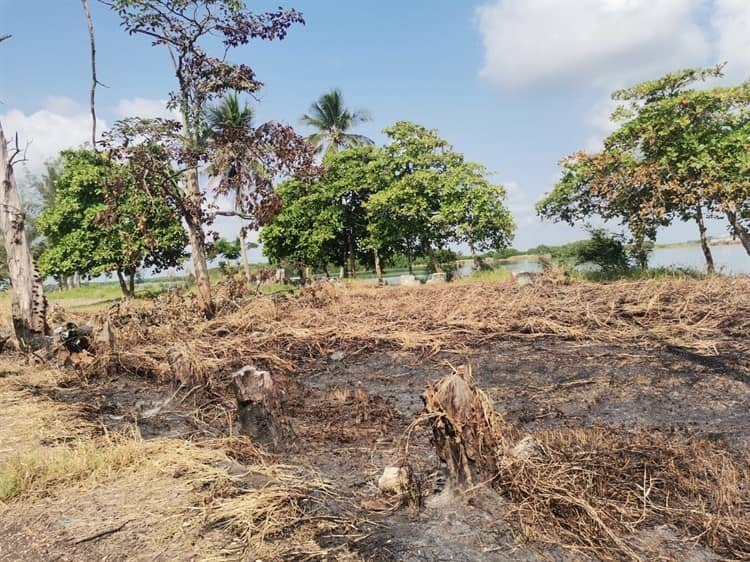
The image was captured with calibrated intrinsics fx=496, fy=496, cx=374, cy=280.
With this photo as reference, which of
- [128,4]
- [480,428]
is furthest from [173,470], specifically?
[128,4]

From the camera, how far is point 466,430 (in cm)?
260

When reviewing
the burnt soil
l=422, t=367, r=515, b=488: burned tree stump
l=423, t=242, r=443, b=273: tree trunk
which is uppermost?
l=423, t=242, r=443, b=273: tree trunk

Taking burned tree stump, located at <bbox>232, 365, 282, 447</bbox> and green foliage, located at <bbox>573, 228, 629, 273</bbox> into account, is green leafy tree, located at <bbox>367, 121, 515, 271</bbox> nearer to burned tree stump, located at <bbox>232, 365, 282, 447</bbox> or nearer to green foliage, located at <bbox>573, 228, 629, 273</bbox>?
green foliage, located at <bbox>573, 228, 629, 273</bbox>

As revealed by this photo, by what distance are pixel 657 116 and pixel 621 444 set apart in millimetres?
12446

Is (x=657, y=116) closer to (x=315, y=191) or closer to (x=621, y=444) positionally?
(x=621, y=444)

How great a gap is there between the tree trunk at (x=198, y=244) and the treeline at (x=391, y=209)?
18.3 feet

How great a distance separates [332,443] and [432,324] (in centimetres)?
439

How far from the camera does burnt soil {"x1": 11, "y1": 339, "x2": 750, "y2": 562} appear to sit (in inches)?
90.9

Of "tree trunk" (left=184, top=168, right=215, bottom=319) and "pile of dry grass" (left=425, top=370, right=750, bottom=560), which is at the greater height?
"tree trunk" (left=184, top=168, right=215, bottom=319)

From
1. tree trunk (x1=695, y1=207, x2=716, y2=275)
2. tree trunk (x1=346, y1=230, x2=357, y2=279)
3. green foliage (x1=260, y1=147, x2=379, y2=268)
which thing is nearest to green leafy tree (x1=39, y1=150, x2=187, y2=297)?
green foliage (x1=260, y1=147, x2=379, y2=268)

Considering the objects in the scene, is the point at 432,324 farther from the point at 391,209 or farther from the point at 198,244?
the point at 391,209

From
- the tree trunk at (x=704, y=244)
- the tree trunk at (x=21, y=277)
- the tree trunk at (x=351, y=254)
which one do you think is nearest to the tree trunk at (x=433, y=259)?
the tree trunk at (x=351, y=254)

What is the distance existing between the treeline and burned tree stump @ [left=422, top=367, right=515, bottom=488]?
13747 millimetres

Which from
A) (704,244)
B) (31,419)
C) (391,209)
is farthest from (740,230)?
(31,419)
